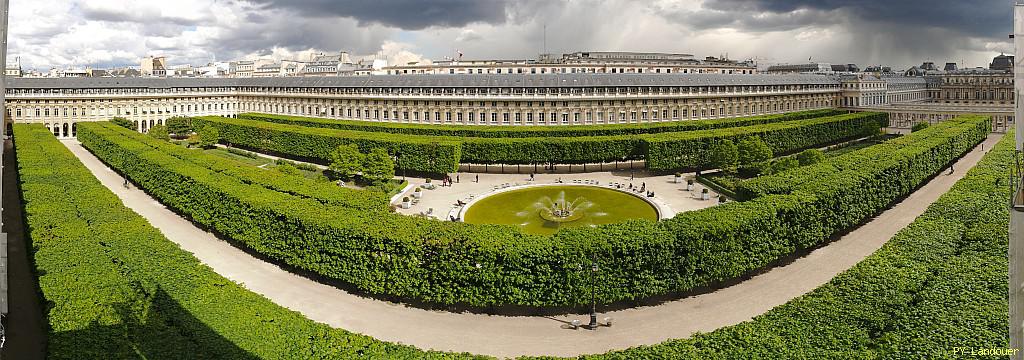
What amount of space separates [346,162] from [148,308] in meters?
37.2

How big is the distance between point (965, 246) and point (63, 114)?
112938mm

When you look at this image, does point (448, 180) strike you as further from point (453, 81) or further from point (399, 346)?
point (399, 346)

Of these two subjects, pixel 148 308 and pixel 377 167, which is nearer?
pixel 148 308

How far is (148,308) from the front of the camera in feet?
70.6

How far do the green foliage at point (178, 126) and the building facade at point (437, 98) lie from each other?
10819 mm

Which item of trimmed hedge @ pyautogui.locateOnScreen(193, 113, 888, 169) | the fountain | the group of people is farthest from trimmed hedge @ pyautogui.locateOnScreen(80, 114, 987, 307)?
trimmed hedge @ pyautogui.locateOnScreen(193, 113, 888, 169)

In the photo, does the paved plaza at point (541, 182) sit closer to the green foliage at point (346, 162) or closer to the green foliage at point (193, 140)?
the green foliage at point (346, 162)

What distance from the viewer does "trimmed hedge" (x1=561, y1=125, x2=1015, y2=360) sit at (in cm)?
1738

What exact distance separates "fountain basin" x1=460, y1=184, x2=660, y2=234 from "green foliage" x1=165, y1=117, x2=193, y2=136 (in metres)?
65.3

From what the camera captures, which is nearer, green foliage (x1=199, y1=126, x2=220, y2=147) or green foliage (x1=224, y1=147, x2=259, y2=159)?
green foliage (x1=224, y1=147, x2=259, y2=159)

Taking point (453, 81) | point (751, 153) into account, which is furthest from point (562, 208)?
point (453, 81)

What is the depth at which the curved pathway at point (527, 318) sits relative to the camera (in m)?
26.0

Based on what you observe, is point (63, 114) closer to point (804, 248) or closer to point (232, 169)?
point (232, 169)

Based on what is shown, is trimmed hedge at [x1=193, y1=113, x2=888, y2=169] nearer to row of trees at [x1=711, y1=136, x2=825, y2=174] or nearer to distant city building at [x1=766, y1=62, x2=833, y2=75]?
row of trees at [x1=711, y1=136, x2=825, y2=174]
